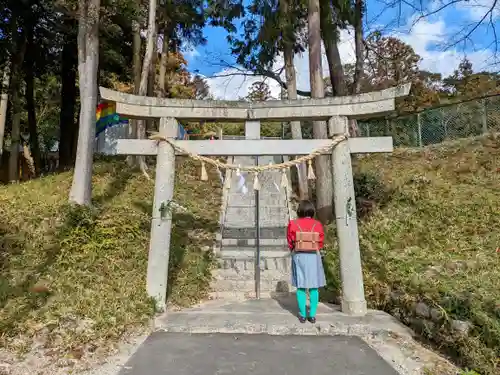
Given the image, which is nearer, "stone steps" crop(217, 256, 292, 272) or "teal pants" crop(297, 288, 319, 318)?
"teal pants" crop(297, 288, 319, 318)

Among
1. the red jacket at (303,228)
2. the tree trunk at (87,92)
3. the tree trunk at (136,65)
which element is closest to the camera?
the red jacket at (303,228)

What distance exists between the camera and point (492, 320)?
3.98m

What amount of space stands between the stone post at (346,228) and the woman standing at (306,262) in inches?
21.1

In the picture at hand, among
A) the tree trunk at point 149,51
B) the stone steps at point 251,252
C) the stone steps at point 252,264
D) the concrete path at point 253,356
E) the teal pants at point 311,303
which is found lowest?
the concrete path at point 253,356

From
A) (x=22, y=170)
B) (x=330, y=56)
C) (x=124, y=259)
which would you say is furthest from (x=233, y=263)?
(x=22, y=170)

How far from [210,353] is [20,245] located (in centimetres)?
509

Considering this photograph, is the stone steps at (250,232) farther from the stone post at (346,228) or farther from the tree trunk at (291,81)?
the stone post at (346,228)

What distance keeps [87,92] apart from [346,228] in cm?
718

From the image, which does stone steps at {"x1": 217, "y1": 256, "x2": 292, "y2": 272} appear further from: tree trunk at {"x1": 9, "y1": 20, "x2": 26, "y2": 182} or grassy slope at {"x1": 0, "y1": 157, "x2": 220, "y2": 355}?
tree trunk at {"x1": 9, "y1": 20, "x2": 26, "y2": 182}

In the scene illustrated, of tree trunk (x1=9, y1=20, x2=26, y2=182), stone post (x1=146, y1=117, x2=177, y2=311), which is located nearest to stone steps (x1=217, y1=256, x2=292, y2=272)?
stone post (x1=146, y1=117, x2=177, y2=311)

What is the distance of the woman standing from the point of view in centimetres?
536

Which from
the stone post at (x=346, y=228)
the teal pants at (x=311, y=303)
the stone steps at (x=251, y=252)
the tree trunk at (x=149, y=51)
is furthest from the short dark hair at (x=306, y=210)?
the tree trunk at (x=149, y=51)

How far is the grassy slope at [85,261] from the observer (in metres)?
4.78

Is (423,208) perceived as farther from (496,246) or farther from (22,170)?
(22,170)
